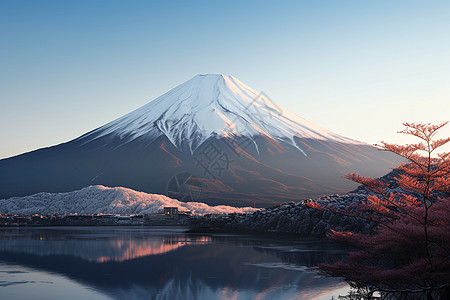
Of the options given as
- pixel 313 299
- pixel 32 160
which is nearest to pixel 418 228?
pixel 313 299

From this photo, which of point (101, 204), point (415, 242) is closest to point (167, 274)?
point (415, 242)

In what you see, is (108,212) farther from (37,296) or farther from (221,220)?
(37,296)

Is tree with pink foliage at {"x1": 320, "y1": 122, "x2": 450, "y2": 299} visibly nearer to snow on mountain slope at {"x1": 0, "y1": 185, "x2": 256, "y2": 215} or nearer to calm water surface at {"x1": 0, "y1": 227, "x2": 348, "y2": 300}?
calm water surface at {"x1": 0, "y1": 227, "x2": 348, "y2": 300}

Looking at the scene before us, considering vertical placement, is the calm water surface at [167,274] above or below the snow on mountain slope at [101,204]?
below

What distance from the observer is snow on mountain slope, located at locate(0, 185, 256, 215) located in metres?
109

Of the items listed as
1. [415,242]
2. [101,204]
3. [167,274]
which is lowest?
[167,274]

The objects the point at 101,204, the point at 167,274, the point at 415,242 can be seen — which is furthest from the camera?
the point at 101,204

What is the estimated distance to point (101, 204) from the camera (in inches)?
4380

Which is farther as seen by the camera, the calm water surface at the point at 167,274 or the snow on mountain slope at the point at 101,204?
the snow on mountain slope at the point at 101,204

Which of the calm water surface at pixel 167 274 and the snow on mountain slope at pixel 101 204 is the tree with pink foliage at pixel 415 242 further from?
the snow on mountain slope at pixel 101 204

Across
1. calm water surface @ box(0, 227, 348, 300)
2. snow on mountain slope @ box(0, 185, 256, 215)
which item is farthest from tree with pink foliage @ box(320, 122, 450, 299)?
snow on mountain slope @ box(0, 185, 256, 215)

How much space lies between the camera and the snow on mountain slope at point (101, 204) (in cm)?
10894

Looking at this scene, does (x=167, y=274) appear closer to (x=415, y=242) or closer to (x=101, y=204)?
(x=415, y=242)

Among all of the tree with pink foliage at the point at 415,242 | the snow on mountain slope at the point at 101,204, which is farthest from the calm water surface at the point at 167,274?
the snow on mountain slope at the point at 101,204
